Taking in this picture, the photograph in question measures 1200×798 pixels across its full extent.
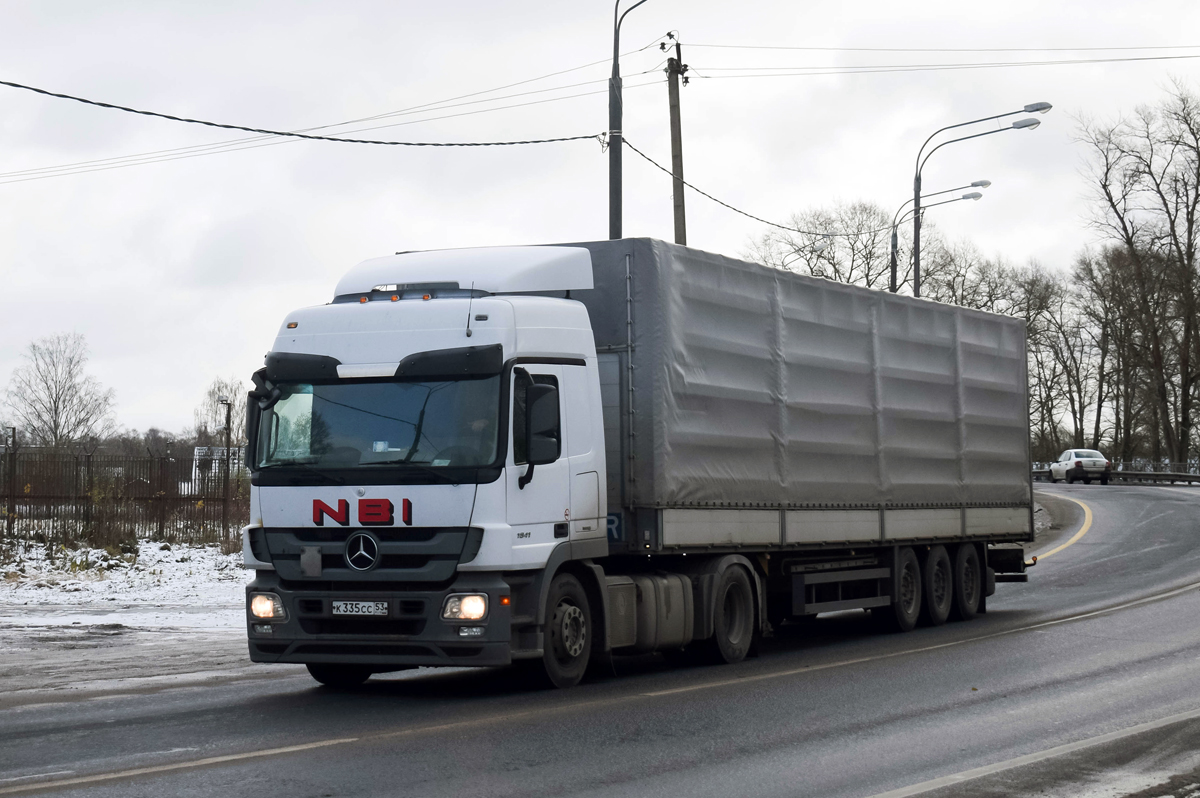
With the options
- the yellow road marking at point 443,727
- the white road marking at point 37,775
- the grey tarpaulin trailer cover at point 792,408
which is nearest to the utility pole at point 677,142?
the grey tarpaulin trailer cover at point 792,408

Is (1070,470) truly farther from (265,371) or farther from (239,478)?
(265,371)

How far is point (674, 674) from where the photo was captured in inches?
473

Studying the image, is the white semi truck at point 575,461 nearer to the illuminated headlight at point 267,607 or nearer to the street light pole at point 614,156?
the illuminated headlight at point 267,607

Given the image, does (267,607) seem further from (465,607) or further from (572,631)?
(572,631)

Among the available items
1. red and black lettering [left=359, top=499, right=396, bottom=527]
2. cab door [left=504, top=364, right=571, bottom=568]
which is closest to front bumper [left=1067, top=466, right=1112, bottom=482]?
cab door [left=504, top=364, right=571, bottom=568]

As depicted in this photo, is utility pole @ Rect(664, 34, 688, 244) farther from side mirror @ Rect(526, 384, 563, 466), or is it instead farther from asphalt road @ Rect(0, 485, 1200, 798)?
side mirror @ Rect(526, 384, 563, 466)

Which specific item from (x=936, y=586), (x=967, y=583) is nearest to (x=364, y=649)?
Answer: (x=936, y=586)

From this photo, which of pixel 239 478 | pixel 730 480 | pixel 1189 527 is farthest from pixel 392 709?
pixel 1189 527

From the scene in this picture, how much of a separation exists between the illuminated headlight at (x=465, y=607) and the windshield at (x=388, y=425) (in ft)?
3.05

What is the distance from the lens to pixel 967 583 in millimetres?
17688

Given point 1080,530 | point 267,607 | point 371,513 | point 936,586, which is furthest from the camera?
point 1080,530

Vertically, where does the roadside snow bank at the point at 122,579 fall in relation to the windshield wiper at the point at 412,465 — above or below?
below

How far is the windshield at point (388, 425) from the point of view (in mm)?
9961

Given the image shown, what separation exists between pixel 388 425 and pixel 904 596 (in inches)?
318
